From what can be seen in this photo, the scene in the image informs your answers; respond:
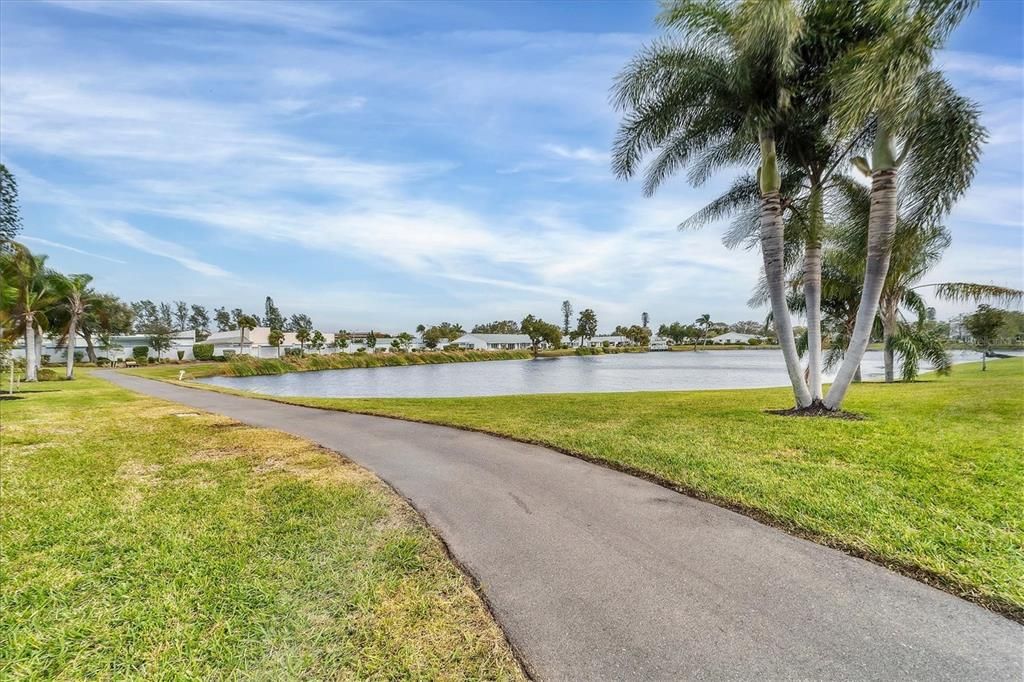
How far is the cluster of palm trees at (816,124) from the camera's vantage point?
23.3 ft

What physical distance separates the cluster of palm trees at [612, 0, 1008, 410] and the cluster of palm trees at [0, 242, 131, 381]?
23.0 meters

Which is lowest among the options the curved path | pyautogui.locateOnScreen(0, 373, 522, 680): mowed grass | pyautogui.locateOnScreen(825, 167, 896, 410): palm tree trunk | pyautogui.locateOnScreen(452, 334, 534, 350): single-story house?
pyautogui.locateOnScreen(0, 373, 522, 680): mowed grass

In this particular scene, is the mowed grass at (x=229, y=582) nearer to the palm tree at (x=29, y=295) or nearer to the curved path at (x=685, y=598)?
the curved path at (x=685, y=598)

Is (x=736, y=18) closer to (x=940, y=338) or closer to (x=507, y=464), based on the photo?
(x=507, y=464)

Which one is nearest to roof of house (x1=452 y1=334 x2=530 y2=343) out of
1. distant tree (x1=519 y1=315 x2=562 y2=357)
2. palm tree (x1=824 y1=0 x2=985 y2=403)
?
distant tree (x1=519 y1=315 x2=562 y2=357)

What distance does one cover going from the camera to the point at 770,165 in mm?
8844

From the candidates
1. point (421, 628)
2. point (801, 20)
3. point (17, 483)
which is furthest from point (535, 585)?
point (801, 20)

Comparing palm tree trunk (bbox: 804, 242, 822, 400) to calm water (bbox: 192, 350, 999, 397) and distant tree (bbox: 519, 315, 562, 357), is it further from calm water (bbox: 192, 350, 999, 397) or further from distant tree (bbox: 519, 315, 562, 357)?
distant tree (bbox: 519, 315, 562, 357)

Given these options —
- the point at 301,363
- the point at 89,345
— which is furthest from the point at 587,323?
the point at 89,345

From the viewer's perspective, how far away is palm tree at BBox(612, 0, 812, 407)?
7.96 metres

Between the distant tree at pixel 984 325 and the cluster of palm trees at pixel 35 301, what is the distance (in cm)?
4510

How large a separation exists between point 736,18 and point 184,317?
474 ft

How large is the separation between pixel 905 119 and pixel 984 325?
1040 inches

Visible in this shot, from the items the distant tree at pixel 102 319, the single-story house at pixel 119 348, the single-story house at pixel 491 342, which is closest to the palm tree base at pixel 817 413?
the distant tree at pixel 102 319
